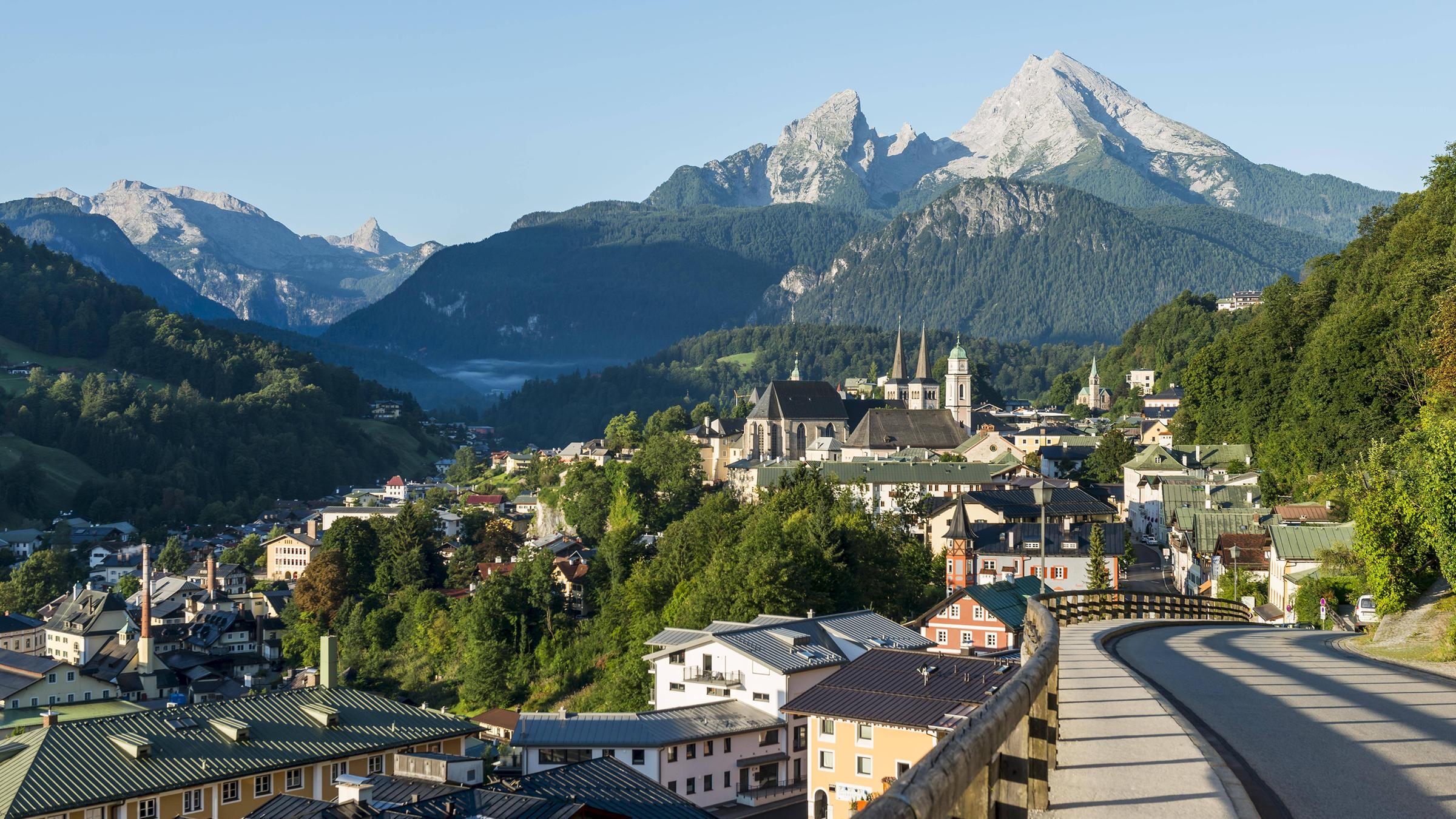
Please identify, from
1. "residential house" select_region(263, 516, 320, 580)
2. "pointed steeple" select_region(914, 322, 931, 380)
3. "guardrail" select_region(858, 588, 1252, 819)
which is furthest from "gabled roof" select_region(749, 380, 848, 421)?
"guardrail" select_region(858, 588, 1252, 819)

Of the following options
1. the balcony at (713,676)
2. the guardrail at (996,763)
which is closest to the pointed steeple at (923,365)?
the balcony at (713,676)

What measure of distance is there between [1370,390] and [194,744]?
45.7 meters

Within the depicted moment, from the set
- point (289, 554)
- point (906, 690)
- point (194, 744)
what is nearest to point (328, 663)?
point (194, 744)

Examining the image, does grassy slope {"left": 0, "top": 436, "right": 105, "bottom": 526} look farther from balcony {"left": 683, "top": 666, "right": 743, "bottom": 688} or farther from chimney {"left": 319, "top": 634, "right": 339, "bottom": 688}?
balcony {"left": 683, "top": 666, "right": 743, "bottom": 688}

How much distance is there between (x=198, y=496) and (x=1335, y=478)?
15770 cm

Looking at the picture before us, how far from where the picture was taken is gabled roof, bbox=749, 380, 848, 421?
141 meters

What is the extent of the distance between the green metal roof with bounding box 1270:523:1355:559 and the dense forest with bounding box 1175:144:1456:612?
1819 mm

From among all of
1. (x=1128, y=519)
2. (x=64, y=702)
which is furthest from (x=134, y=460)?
(x=1128, y=519)

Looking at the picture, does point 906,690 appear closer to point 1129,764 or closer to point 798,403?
point 1129,764

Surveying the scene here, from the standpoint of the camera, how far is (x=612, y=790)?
99.2 feet

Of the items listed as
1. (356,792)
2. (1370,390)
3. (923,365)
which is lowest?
(356,792)

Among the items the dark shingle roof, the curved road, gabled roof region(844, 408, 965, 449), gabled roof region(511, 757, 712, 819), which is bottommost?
gabled roof region(511, 757, 712, 819)

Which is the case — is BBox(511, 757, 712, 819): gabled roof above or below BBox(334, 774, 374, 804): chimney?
below

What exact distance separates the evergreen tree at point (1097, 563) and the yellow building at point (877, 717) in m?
21.9
